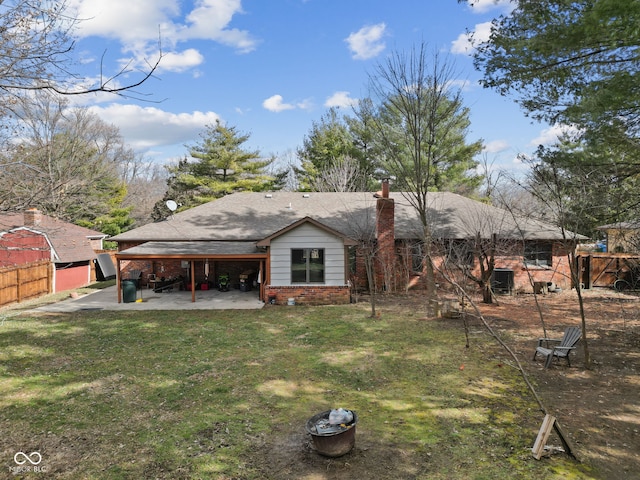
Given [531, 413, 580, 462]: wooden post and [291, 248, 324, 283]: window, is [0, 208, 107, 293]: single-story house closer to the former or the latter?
[291, 248, 324, 283]: window

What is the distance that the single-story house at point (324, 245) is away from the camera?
14.8 meters

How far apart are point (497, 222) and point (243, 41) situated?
44.0ft

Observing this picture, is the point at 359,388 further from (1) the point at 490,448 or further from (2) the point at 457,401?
(1) the point at 490,448

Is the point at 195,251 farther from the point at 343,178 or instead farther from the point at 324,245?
the point at 343,178

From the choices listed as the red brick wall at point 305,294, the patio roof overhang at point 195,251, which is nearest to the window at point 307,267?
the red brick wall at point 305,294

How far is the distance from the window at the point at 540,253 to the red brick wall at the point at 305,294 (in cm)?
930

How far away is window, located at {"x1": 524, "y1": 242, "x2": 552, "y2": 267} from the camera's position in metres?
17.7

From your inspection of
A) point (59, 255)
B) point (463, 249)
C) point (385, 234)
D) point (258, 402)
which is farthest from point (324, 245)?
point (59, 255)

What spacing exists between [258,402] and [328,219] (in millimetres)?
13007

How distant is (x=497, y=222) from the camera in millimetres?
17891

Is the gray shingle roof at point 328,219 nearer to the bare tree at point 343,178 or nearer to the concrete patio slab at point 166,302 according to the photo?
the concrete patio slab at point 166,302

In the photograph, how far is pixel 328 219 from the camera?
62.0 feet

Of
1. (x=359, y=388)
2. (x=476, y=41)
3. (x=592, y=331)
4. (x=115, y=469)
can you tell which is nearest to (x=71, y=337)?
(x=115, y=469)

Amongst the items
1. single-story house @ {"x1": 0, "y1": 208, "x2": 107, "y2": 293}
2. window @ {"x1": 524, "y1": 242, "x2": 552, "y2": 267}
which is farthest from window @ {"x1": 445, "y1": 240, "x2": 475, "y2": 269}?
single-story house @ {"x1": 0, "y1": 208, "x2": 107, "y2": 293}
